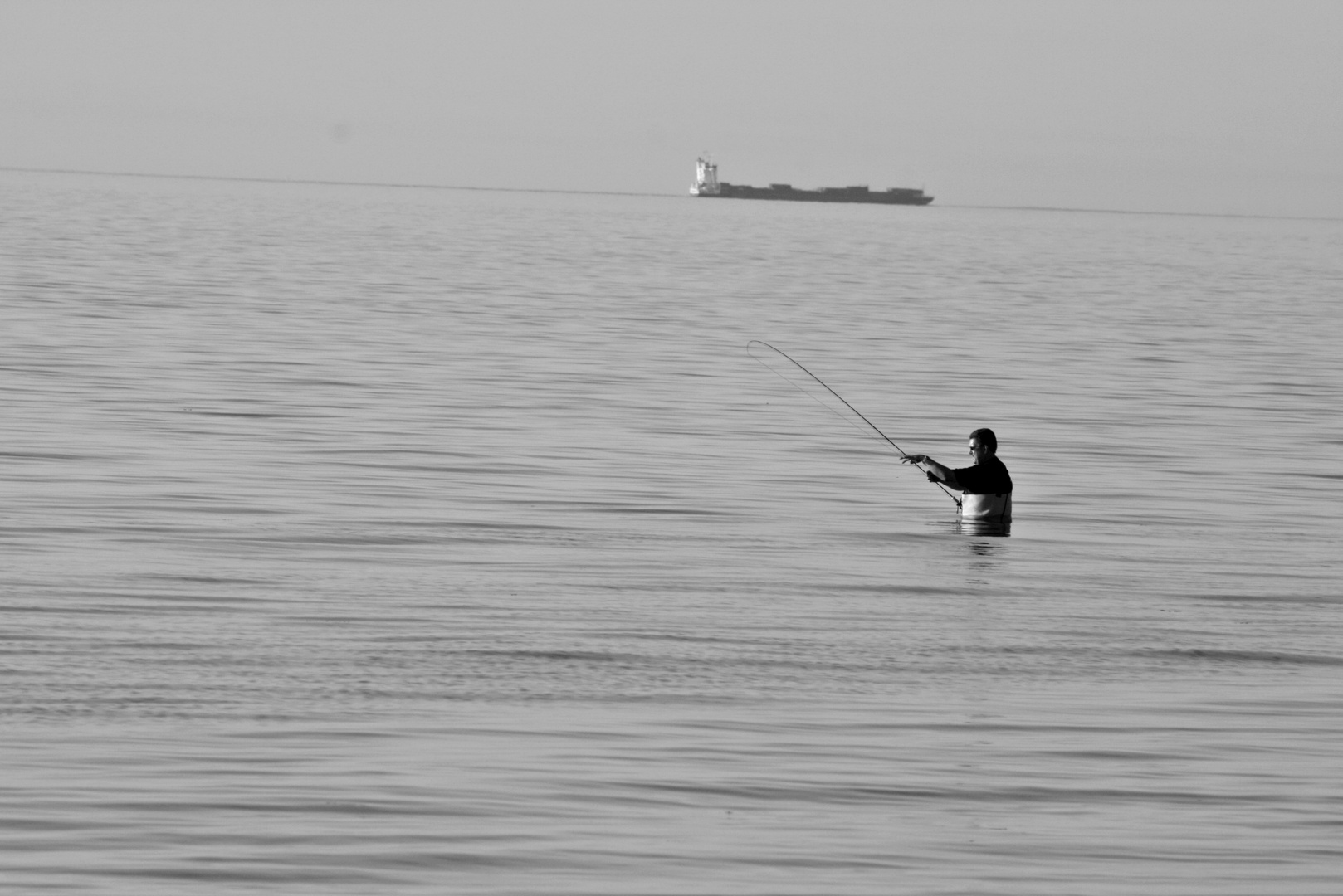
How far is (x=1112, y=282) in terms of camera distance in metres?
56.3

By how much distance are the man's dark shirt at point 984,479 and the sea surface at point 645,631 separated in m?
0.40

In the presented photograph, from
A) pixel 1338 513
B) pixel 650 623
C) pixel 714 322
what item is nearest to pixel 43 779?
pixel 650 623

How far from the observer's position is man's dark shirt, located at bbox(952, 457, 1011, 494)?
43.3 feet

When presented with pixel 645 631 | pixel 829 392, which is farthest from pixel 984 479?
pixel 829 392

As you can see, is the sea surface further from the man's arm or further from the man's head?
the man's head

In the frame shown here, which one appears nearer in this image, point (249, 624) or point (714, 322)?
point (249, 624)

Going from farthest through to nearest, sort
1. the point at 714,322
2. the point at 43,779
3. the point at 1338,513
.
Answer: the point at 714,322
the point at 1338,513
the point at 43,779

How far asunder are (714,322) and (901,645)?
26.0 metres

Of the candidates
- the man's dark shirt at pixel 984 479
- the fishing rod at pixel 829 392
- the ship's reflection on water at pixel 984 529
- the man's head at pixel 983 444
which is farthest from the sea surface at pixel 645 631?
the man's head at pixel 983 444

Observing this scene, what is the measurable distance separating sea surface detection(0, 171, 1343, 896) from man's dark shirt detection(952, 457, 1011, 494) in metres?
0.40

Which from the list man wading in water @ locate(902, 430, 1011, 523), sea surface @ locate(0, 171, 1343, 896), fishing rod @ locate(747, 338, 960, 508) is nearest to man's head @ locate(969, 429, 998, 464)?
man wading in water @ locate(902, 430, 1011, 523)

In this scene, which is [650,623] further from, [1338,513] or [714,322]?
[714,322]

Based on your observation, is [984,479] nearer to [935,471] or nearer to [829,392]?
[935,471]

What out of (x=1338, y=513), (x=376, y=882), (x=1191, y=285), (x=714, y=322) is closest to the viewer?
(x=376, y=882)
